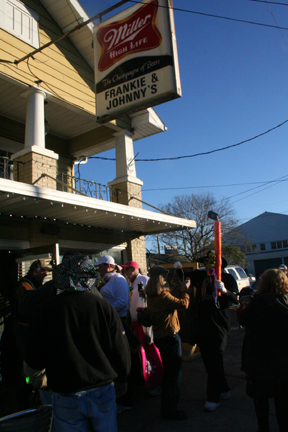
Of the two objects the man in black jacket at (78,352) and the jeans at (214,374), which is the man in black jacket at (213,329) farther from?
the man in black jacket at (78,352)

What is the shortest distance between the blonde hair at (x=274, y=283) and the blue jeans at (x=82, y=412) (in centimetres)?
173

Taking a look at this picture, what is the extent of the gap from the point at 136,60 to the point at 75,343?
20.2 feet

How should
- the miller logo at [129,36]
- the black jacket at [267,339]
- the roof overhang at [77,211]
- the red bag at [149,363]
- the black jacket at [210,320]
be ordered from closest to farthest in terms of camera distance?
the black jacket at [267,339]
the black jacket at [210,320]
the red bag at [149,363]
the roof overhang at [77,211]
the miller logo at [129,36]

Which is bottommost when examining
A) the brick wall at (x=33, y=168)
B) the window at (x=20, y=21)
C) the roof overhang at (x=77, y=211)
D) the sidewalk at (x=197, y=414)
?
the sidewalk at (x=197, y=414)

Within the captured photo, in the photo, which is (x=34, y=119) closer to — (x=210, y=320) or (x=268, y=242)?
(x=210, y=320)

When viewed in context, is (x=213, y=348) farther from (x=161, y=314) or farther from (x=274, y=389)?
(x=274, y=389)

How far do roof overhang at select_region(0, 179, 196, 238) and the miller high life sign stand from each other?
2.05m

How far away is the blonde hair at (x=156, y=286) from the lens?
393 cm

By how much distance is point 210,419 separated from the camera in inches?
142

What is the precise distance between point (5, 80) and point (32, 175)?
226cm

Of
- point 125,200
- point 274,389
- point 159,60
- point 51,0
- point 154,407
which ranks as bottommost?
point 154,407

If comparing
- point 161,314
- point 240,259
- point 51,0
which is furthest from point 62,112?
point 240,259

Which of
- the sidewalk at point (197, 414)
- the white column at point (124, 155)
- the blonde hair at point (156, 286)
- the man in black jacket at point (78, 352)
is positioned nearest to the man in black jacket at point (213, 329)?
the sidewalk at point (197, 414)

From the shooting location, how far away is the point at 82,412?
2035 millimetres
